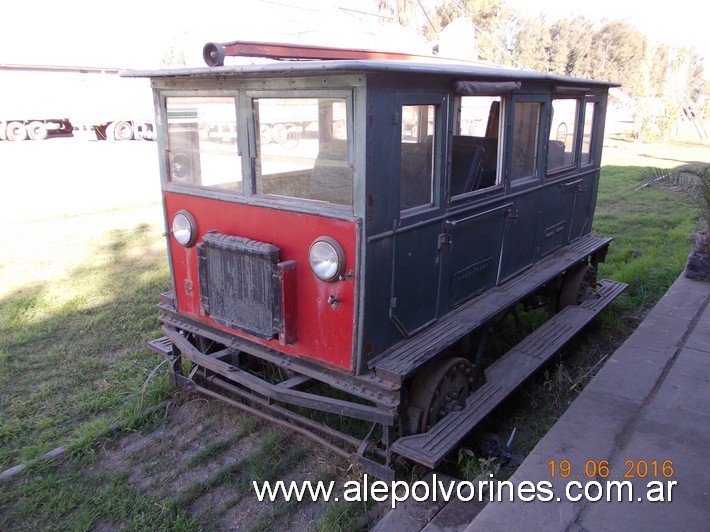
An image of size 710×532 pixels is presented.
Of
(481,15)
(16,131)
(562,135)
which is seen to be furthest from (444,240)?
(481,15)

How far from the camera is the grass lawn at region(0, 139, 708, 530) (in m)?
3.44

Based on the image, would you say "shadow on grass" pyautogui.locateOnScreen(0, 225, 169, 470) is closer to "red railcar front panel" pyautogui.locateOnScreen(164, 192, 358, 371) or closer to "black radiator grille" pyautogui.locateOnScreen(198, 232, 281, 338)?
"black radiator grille" pyautogui.locateOnScreen(198, 232, 281, 338)

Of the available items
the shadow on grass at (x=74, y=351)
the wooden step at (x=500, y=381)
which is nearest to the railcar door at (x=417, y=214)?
the wooden step at (x=500, y=381)

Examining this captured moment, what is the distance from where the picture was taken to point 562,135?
543 cm

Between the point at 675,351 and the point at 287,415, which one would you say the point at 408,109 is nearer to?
the point at 287,415

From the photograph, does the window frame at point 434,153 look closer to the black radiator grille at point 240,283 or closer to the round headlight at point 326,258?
the round headlight at point 326,258

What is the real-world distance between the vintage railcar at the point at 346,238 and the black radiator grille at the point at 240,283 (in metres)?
0.01

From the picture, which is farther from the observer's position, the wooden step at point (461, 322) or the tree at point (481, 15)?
the tree at point (481, 15)

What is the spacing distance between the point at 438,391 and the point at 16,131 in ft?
86.0

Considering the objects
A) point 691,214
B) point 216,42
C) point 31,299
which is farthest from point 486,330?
point 691,214

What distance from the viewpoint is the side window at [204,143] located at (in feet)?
12.2

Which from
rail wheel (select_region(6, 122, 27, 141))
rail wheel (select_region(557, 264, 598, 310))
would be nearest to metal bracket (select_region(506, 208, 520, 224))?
rail wheel (select_region(557, 264, 598, 310))

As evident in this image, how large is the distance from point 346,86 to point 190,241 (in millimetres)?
1692
